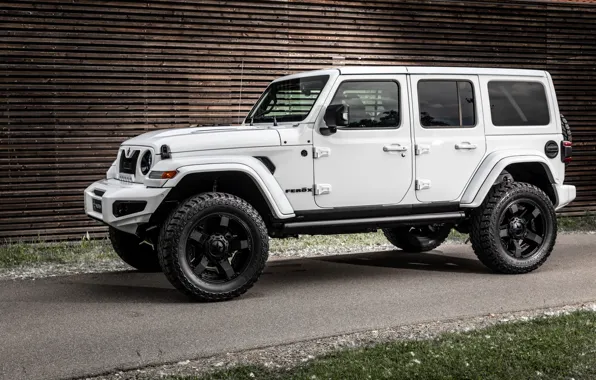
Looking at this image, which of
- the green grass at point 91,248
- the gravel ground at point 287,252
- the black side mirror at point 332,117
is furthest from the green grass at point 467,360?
the green grass at point 91,248

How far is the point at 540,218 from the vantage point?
841 centimetres

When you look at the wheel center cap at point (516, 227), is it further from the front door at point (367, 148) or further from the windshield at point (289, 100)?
the windshield at point (289, 100)

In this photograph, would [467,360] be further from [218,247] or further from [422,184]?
[422,184]

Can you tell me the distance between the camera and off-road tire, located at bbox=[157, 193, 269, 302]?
6.82 m

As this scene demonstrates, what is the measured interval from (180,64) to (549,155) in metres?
4.78

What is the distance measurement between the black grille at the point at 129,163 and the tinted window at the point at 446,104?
268cm

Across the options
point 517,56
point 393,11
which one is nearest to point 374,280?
point 393,11

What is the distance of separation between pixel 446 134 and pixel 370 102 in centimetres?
83

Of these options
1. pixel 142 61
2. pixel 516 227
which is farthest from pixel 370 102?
pixel 142 61

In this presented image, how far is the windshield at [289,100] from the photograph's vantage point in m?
7.70

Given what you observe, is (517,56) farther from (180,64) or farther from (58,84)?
(58,84)

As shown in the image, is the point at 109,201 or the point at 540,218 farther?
the point at 540,218

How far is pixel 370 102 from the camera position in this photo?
25.6ft

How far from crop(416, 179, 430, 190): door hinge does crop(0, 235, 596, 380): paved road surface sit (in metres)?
0.89
